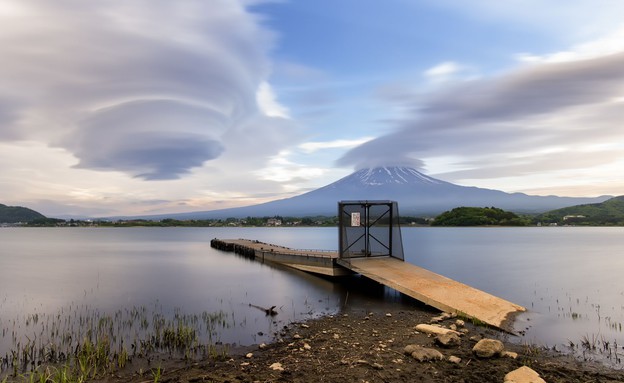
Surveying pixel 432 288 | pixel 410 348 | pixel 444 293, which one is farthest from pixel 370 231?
pixel 410 348

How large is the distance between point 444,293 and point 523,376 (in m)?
7.30

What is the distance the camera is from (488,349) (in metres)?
8.09

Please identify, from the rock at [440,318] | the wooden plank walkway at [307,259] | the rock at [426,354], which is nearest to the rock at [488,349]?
the rock at [426,354]

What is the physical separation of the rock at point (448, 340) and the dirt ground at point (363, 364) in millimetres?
115

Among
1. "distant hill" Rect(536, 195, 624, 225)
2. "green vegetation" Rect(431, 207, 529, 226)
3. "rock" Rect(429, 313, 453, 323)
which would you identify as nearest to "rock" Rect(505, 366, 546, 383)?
"rock" Rect(429, 313, 453, 323)

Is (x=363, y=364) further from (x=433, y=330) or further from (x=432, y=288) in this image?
(x=432, y=288)

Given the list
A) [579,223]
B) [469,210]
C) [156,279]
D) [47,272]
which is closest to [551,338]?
[156,279]

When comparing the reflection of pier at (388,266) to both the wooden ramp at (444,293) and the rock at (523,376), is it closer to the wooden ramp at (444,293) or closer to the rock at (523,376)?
the wooden ramp at (444,293)

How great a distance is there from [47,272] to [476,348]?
3431cm

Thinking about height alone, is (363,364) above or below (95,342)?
above

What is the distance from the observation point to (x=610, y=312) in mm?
15562

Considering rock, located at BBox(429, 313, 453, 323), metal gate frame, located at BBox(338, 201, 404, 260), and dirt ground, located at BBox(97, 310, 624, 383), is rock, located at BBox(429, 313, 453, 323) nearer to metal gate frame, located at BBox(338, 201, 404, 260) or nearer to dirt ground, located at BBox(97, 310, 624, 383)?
dirt ground, located at BBox(97, 310, 624, 383)

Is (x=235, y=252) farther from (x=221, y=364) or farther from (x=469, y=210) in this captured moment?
(x=469, y=210)

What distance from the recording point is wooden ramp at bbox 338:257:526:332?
1210 cm
